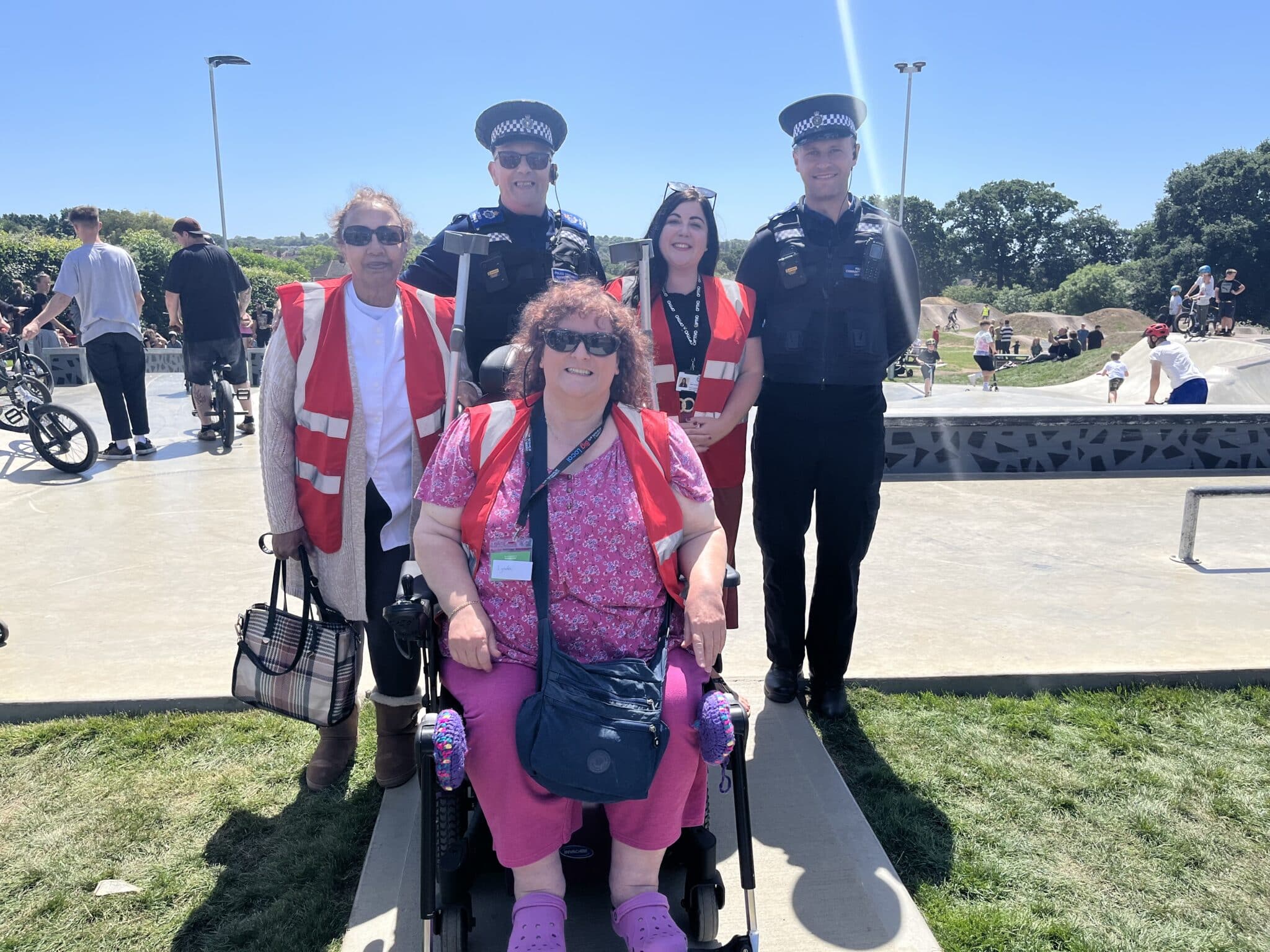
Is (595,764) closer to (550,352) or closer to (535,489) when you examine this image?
(535,489)

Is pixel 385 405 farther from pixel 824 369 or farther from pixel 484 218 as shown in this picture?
pixel 824 369

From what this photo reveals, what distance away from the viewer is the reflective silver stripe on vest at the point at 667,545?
7.40 ft

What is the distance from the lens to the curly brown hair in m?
2.34

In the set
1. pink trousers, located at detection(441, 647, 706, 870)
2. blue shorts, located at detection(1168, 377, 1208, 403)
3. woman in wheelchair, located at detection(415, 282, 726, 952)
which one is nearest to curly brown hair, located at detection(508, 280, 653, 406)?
woman in wheelchair, located at detection(415, 282, 726, 952)

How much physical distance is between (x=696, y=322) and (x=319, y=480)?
1.41 meters

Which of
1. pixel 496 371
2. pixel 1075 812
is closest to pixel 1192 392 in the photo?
pixel 1075 812

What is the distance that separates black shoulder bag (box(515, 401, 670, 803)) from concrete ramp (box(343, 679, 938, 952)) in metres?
0.46

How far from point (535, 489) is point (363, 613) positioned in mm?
1022

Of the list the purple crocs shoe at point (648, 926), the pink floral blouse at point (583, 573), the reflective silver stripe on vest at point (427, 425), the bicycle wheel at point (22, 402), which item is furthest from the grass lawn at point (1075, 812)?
the bicycle wheel at point (22, 402)

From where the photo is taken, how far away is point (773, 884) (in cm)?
250

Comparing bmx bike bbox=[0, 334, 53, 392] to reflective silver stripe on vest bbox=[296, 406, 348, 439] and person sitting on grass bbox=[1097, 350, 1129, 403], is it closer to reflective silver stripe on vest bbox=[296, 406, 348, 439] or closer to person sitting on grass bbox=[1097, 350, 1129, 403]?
reflective silver stripe on vest bbox=[296, 406, 348, 439]

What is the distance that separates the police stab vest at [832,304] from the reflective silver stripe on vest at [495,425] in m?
1.33

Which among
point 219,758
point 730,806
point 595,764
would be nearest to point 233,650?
point 219,758

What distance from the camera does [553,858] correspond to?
2.00 meters
